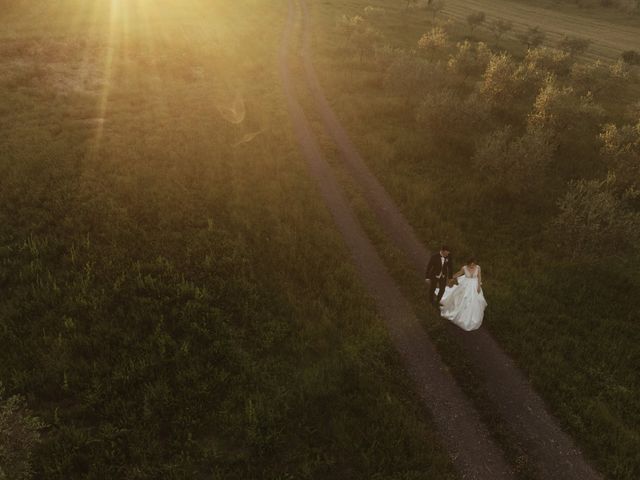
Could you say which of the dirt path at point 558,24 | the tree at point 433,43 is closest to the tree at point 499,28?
the dirt path at point 558,24

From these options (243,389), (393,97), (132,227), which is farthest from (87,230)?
(393,97)

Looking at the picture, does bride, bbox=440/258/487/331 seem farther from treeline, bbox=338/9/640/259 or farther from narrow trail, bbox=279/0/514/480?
treeline, bbox=338/9/640/259

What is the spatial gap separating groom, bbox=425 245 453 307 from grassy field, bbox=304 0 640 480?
216cm

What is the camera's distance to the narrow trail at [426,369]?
9.59 meters

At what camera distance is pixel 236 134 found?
25.5 metres

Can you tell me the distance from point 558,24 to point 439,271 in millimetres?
93442

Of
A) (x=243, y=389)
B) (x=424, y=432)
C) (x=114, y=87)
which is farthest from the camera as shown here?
(x=114, y=87)

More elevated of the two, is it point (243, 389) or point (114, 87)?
point (114, 87)

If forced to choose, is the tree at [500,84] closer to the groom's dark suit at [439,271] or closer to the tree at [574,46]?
the groom's dark suit at [439,271]

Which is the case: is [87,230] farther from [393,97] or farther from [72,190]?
[393,97]

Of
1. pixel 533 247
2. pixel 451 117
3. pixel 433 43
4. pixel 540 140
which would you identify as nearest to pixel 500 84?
pixel 451 117

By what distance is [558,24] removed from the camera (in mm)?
80500

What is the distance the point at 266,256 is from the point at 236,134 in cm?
1282

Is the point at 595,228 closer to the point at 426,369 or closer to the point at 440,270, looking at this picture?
the point at 440,270
